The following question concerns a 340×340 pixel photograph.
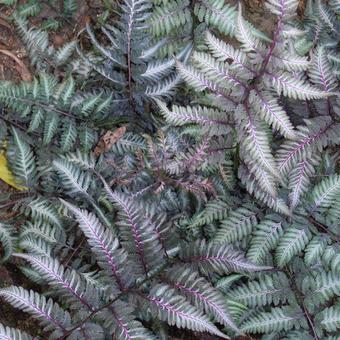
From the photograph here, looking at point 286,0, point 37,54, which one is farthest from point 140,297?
point 37,54

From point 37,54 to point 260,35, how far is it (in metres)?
1.34

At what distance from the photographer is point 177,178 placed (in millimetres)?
2881

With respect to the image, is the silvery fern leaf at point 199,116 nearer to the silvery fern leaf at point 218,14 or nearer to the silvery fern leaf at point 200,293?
the silvery fern leaf at point 218,14

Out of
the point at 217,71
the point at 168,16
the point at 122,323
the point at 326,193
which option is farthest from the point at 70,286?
the point at 168,16

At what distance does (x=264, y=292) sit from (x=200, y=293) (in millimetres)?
575

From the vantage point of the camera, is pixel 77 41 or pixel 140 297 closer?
pixel 140 297

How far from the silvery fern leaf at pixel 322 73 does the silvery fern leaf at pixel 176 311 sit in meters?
1.29

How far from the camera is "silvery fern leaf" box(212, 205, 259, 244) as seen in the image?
2.83m

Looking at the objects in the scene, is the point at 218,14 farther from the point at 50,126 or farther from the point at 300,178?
the point at 50,126

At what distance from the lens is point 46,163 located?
Result: 3.00 metres

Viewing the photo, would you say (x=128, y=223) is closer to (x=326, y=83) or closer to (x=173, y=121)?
(x=173, y=121)

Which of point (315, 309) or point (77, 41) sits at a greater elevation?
point (77, 41)

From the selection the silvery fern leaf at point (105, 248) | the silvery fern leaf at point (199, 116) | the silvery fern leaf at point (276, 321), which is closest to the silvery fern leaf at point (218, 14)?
the silvery fern leaf at point (199, 116)

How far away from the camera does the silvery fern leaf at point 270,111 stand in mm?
2385
